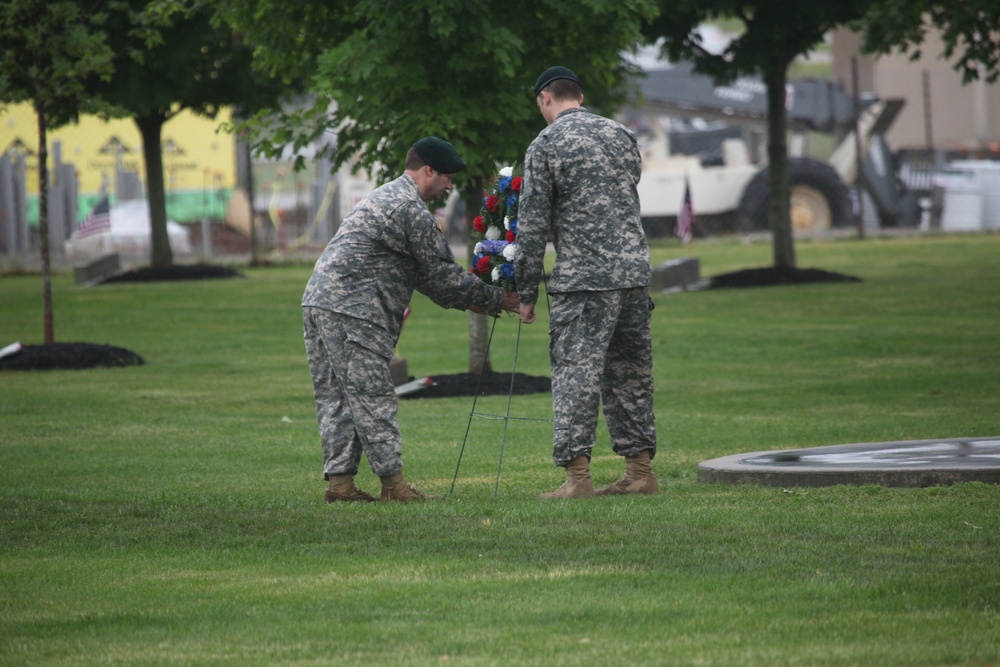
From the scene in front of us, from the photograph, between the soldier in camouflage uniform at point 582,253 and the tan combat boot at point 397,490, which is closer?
the soldier in camouflage uniform at point 582,253

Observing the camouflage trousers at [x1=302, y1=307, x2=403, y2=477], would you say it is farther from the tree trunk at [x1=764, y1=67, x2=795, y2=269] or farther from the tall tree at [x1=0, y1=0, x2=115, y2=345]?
the tree trunk at [x1=764, y1=67, x2=795, y2=269]

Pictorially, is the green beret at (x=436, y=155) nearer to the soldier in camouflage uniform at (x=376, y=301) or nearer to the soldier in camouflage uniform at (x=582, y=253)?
the soldier in camouflage uniform at (x=376, y=301)

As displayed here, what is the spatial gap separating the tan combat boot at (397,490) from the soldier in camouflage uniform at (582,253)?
0.76 metres

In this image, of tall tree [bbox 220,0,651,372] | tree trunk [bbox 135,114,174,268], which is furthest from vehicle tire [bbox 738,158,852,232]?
tall tree [bbox 220,0,651,372]

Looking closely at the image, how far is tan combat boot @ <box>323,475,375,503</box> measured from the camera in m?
7.90

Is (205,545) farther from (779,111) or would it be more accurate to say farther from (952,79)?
(952,79)

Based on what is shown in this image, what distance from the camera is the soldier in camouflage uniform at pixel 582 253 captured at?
300 inches

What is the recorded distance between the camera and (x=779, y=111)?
2464 centimetres

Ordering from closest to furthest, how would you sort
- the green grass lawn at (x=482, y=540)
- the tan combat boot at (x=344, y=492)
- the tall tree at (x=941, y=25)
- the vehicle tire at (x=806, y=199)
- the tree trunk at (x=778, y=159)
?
the green grass lawn at (x=482, y=540) < the tan combat boot at (x=344, y=492) < the tall tree at (x=941, y=25) < the tree trunk at (x=778, y=159) < the vehicle tire at (x=806, y=199)

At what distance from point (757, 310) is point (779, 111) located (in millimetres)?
5034

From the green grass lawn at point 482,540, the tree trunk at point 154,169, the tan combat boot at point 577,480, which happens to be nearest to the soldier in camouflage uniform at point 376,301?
the green grass lawn at point 482,540

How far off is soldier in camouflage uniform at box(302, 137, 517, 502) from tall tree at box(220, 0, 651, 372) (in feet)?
15.9

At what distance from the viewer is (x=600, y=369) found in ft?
25.1

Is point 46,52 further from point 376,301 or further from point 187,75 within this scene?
point 376,301
